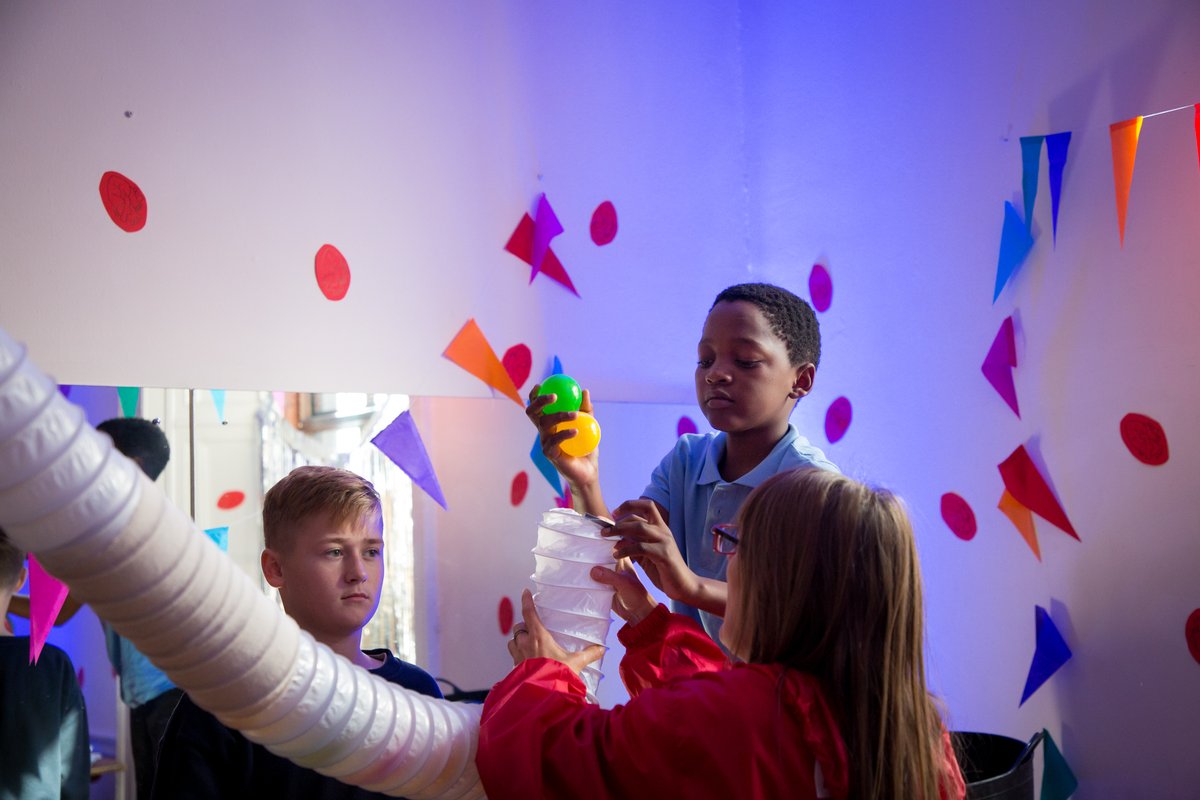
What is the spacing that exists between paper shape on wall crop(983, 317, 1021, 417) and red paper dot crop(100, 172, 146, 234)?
1.69m

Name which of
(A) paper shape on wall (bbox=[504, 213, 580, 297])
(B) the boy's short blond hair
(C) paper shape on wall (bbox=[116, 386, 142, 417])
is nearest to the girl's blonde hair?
(B) the boy's short blond hair

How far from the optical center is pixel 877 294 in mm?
2551

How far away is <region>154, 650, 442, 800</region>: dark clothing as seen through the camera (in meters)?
1.29

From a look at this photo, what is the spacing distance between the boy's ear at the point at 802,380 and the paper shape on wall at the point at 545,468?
2.37 feet

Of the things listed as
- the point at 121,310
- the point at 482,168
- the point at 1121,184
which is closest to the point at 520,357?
the point at 482,168

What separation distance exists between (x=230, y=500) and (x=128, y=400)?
0.41 meters

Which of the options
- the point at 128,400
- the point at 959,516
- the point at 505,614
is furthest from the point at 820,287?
the point at 128,400

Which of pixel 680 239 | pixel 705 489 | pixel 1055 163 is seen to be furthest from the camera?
pixel 680 239

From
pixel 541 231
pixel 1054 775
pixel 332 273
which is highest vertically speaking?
pixel 541 231

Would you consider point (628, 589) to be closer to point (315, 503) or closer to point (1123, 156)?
point (315, 503)

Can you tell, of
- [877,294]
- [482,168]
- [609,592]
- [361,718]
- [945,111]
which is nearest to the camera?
[361,718]

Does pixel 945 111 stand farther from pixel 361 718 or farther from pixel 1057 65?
pixel 361 718

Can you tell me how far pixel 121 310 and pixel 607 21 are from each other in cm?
142

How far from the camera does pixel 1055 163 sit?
6.93 ft
